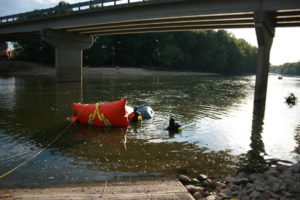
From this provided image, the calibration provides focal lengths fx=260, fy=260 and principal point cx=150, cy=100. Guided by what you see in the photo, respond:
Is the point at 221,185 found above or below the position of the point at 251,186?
below

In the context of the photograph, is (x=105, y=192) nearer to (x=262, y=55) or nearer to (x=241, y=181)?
(x=241, y=181)

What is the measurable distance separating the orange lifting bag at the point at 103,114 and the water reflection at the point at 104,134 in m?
0.25

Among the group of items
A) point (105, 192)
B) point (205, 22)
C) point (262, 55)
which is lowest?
point (105, 192)

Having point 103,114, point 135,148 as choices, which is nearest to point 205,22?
point 103,114

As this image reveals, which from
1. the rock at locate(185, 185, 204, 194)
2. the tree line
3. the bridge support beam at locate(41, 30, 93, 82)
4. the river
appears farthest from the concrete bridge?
the tree line

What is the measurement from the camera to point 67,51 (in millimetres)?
36844

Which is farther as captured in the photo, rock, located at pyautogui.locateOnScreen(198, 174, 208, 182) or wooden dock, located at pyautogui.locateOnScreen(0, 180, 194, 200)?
rock, located at pyautogui.locateOnScreen(198, 174, 208, 182)

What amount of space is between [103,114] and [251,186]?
23.1 ft

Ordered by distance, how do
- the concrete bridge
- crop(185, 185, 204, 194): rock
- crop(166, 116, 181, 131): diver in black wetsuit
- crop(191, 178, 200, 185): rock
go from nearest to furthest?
1. crop(185, 185, 204, 194): rock
2. crop(191, 178, 200, 185): rock
3. crop(166, 116, 181, 131): diver in black wetsuit
4. the concrete bridge

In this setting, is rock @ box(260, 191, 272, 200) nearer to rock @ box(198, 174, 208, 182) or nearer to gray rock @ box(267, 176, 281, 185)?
gray rock @ box(267, 176, 281, 185)

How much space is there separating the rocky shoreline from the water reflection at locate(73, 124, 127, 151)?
3310 millimetres

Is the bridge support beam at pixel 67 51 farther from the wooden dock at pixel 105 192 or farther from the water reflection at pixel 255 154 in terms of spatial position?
the wooden dock at pixel 105 192

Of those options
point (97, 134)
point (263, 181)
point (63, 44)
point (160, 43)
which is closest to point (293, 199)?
point (263, 181)

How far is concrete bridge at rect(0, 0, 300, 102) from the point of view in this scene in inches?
816
